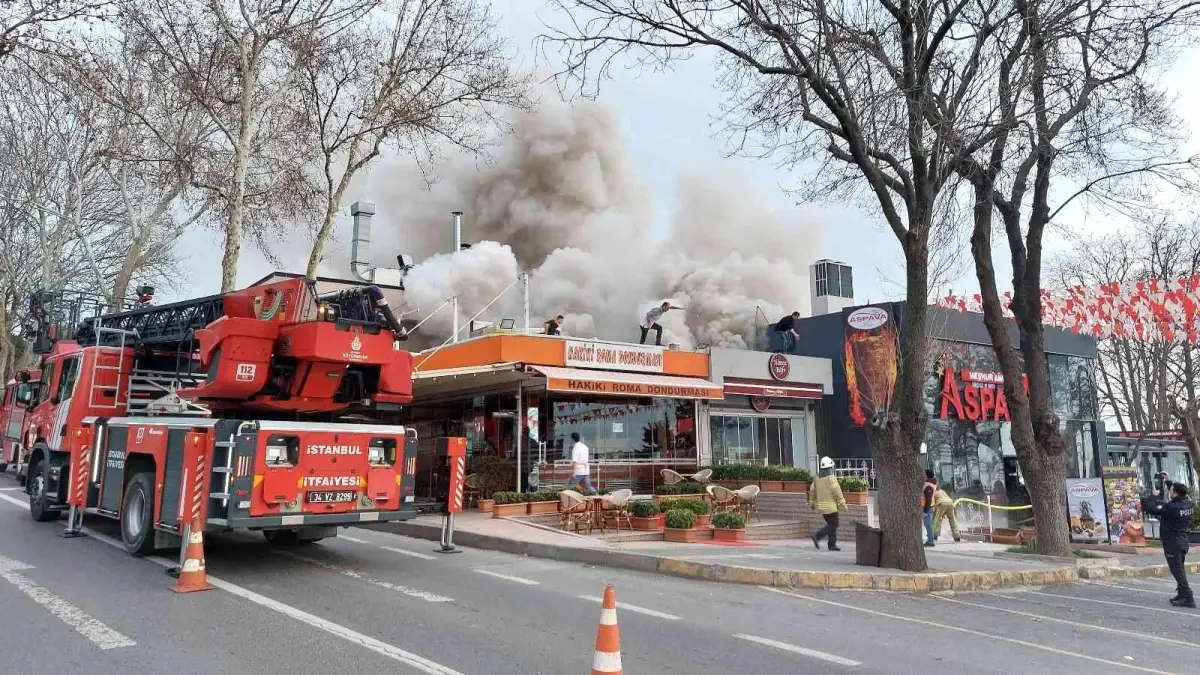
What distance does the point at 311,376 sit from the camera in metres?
8.32

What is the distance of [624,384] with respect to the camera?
630 inches

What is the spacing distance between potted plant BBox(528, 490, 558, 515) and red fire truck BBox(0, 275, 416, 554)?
14.6ft

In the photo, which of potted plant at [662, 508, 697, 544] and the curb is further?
potted plant at [662, 508, 697, 544]

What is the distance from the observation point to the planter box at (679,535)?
12305mm

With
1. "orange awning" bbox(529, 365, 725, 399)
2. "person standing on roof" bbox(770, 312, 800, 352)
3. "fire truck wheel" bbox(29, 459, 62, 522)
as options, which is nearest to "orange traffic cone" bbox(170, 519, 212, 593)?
"fire truck wheel" bbox(29, 459, 62, 522)

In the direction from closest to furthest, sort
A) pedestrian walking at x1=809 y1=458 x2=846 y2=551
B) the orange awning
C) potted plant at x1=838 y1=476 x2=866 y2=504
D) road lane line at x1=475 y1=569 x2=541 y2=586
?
road lane line at x1=475 y1=569 x2=541 y2=586, pedestrian walking at x1=809 y1=458 x2=846 y2=551, the orange awning, potted plant at x1=838 y1=476 x2=866 y2=504

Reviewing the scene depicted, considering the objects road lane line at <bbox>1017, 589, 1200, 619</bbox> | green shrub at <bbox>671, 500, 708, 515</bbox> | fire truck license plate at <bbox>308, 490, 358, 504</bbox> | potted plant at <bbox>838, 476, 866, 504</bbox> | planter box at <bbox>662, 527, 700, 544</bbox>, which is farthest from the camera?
potted plant at <bbox>838, 476, 866, 504</bbox>

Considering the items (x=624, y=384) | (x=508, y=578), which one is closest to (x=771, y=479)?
(x=624, y=384)

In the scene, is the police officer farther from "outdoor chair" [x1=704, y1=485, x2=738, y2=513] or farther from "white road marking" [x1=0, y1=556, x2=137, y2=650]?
"white road marking" [x1=0, y1=556, x2=137, y2=650]

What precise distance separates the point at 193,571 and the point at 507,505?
7.29 meters

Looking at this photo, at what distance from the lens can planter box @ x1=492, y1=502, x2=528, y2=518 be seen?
13625 mm

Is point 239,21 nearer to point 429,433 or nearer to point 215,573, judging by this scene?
point 429,433

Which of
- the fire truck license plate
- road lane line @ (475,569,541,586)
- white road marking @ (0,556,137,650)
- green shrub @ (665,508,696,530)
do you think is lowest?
road lane line @ (475,569,541,586)

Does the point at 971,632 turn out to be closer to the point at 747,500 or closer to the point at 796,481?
the point at 747,500
